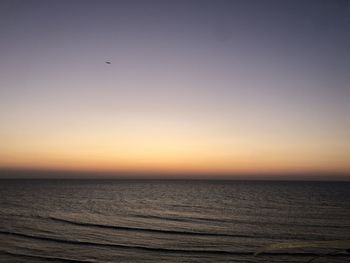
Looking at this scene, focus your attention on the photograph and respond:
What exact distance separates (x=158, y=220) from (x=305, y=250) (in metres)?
20.2

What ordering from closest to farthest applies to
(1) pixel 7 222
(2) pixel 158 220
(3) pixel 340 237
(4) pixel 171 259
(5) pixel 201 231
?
(4) pixel 171 259 < (3) pixel 340 237 < (5) pixel 201 231 < (1) pixel 7 222 < (2) pixel 158 220

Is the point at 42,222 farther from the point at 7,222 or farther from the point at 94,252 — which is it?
the point at 94,252

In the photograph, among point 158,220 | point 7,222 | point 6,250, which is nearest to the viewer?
point 6,250

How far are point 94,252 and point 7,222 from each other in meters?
18.8

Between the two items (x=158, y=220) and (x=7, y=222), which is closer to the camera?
(x=7, y=222)

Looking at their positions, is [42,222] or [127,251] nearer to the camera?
[127,251]

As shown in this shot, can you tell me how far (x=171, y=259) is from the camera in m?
22.2

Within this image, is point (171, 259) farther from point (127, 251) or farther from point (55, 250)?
point (55, 250)

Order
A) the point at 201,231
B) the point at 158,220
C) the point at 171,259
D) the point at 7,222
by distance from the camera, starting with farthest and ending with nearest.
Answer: the point at 158,220, the point at 7,222, the point at 201,231, the point at 171,259

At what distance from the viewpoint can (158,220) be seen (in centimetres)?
4062

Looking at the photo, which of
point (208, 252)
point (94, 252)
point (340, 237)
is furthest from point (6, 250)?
point (340, 237)

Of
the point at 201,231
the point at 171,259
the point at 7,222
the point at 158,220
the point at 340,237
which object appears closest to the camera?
the point at 171,259

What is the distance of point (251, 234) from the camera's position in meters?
30.6

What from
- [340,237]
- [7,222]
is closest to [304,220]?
[340,237]
